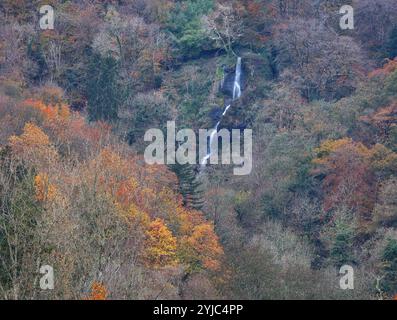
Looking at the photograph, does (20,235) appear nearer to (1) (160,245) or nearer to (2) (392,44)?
(1) (160,245)

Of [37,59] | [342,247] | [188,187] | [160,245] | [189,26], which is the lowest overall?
[160,245]

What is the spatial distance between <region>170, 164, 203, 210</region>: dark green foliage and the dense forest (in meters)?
0.10

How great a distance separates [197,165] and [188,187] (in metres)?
9.97

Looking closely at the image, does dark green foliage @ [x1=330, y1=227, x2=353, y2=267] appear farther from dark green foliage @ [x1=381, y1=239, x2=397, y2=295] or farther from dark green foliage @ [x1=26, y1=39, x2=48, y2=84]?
dark green foliage @ [x1=26, y1=39, x2=48, y2=84]

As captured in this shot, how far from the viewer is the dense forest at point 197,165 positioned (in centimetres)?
2134

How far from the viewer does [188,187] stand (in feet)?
128

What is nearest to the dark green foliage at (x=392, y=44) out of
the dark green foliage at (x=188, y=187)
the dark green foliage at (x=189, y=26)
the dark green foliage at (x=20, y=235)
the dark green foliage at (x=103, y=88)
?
the dark green foliage at (x=189, y=26)

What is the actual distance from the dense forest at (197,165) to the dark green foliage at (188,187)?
105 millimetres

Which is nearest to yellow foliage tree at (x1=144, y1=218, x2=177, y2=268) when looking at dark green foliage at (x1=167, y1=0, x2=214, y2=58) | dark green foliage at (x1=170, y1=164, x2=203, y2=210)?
dark green foliage at (x1=170, y1=164, x2=203, y2=210)

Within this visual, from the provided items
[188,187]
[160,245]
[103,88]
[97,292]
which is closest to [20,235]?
[97,292]

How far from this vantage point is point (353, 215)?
130 ft

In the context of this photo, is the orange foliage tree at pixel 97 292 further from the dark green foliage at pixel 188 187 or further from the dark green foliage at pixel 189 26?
the dark green foliage at pixel 189 26
